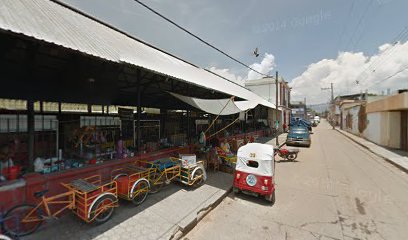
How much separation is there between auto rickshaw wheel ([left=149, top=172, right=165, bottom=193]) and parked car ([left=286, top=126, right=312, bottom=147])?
13.1m

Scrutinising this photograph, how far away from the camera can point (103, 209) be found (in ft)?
Result: 12.6

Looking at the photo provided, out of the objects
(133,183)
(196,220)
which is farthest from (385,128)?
(133,183)

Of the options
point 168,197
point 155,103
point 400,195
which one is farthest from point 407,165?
point 155,103

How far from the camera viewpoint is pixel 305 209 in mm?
4988

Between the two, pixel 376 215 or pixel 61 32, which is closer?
pixel 61 32

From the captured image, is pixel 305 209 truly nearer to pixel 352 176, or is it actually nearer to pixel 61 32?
pixel 352 176

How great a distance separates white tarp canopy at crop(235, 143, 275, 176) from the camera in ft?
17.4

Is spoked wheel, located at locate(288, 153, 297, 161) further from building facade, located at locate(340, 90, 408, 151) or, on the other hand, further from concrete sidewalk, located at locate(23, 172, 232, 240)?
building facade, located at locate(340, 90, 408, 151)

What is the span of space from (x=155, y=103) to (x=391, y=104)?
16928 mm

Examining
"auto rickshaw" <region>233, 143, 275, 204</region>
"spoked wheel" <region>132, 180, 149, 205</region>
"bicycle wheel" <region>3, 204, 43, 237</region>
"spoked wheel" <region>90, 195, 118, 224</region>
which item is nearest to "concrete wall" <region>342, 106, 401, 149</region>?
"auto rickshaw" <region>233, 143, 275, 204</region>

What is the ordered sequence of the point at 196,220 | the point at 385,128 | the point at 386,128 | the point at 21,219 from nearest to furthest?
the point at 21,219
the point at 196,220
the point at 386,128
the point at 385,128

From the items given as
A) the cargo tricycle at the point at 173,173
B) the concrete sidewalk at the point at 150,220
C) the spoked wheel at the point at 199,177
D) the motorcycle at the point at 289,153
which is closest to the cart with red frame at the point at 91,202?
the concrete sidewalk at the point at 150,220

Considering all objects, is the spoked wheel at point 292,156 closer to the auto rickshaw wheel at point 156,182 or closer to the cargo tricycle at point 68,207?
the auto rickshaw wheel at point 156,182

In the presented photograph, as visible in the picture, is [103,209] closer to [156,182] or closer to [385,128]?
[156,182]
